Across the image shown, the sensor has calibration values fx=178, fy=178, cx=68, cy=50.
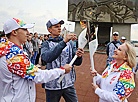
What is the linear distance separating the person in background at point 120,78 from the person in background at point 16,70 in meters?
0.58

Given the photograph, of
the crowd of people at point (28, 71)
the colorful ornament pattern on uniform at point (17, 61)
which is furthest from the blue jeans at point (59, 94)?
the colorful ornament pattern on uniform at point (17, 61)

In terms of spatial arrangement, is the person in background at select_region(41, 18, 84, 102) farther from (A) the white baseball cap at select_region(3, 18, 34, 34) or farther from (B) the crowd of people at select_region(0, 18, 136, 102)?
(A) the white baseball cap at select_region(3, 18, 34, 34)

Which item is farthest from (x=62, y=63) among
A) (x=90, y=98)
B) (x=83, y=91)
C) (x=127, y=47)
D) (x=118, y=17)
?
(x=118, y=17)

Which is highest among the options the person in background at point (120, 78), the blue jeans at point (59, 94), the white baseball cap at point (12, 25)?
the white baseball cap at point (12, 25)

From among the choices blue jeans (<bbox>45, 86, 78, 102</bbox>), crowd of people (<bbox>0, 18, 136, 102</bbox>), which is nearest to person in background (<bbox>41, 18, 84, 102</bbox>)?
blue jeans (<bbox>45, 86, 78, 102</bbox>)

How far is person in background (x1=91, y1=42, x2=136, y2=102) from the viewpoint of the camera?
5.74ft

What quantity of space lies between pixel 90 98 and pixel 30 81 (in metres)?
2.82

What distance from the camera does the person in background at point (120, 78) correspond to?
1.75m

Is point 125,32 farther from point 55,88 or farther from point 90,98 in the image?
point 55,88

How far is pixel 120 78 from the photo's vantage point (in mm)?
1794

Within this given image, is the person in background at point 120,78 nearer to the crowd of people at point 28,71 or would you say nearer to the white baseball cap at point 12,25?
the crowd of people at point 28,71

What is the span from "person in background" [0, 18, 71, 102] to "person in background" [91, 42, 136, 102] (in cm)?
58

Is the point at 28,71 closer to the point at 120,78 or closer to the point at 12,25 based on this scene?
the point at 12,25

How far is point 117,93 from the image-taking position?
1757mm
